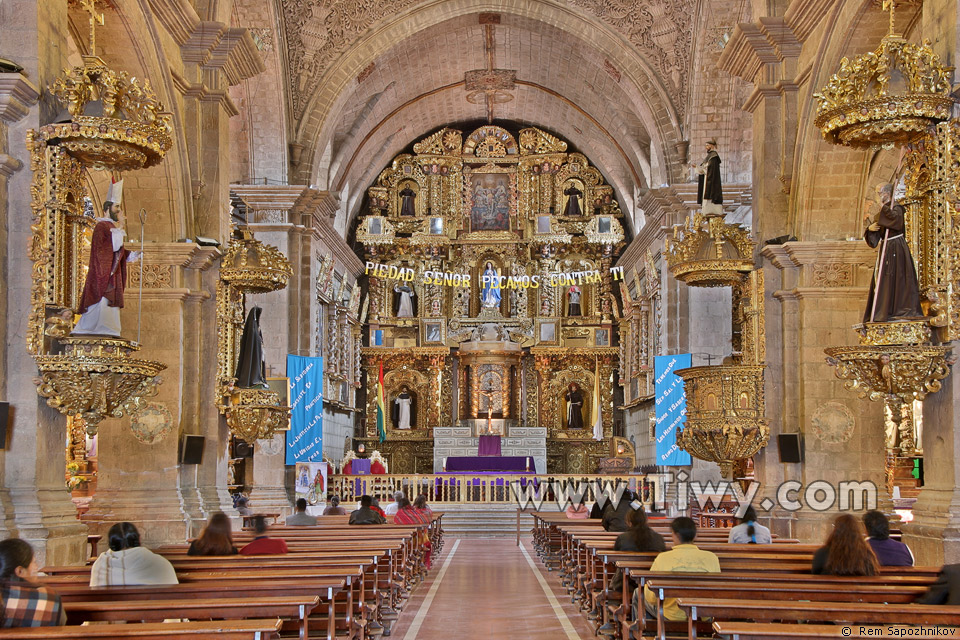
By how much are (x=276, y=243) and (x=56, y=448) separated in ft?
40.9

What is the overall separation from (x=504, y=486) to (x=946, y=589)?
15.7 meters

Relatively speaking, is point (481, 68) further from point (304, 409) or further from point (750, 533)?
point (750, 533)

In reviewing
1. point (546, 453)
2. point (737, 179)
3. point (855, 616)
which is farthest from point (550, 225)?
point (855, 616)

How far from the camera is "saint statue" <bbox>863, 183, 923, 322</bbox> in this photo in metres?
8.77

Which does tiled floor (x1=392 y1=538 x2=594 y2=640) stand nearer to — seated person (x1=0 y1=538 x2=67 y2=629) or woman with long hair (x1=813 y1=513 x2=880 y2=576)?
woman with long hair (x1=813 y1=513 x2=880 y2=576)

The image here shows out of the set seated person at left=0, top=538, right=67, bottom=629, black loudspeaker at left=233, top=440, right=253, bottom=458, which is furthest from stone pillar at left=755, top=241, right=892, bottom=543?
black loudspeaker at left=233, top=440, right=253, bottom=458

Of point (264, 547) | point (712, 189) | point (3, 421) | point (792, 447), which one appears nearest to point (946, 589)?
point (264, 547)

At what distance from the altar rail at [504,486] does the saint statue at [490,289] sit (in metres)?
8.02

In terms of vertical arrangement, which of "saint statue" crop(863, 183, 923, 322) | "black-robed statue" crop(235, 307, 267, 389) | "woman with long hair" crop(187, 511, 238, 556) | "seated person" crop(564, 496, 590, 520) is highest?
"saint statue" crop(863, 183, 923, 322)

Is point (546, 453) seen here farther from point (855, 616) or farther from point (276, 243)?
point (855, 616)

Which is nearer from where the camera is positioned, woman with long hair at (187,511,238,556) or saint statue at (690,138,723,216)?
woman with long hair at (187,511,238,556)

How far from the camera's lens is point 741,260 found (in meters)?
13.3

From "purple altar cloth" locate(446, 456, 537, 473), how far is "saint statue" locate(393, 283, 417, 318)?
5.43m

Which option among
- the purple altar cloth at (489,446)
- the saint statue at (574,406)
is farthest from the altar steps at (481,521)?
the saint statue at (574,406)
